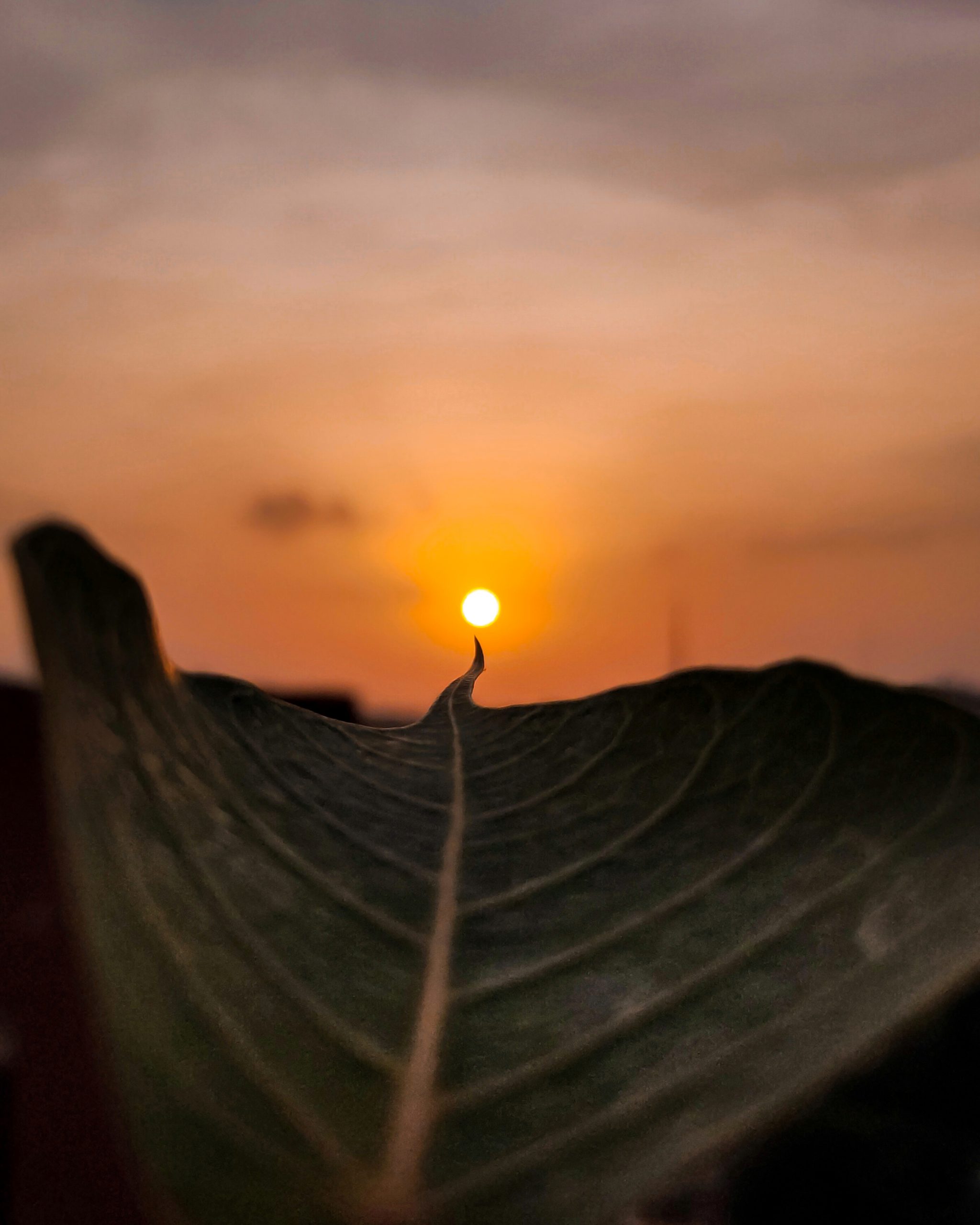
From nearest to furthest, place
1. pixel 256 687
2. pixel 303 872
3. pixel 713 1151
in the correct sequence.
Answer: pixel 713 1151
pixel 303 872
pixel 256 687

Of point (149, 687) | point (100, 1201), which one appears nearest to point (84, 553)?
point (149, 687)

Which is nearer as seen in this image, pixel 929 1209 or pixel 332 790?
pixel 929 1209

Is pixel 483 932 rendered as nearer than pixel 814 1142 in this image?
No

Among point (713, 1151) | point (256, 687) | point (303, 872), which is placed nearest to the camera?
point (713, 1151)

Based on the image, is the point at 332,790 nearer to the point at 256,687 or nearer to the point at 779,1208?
the point at 256,687
